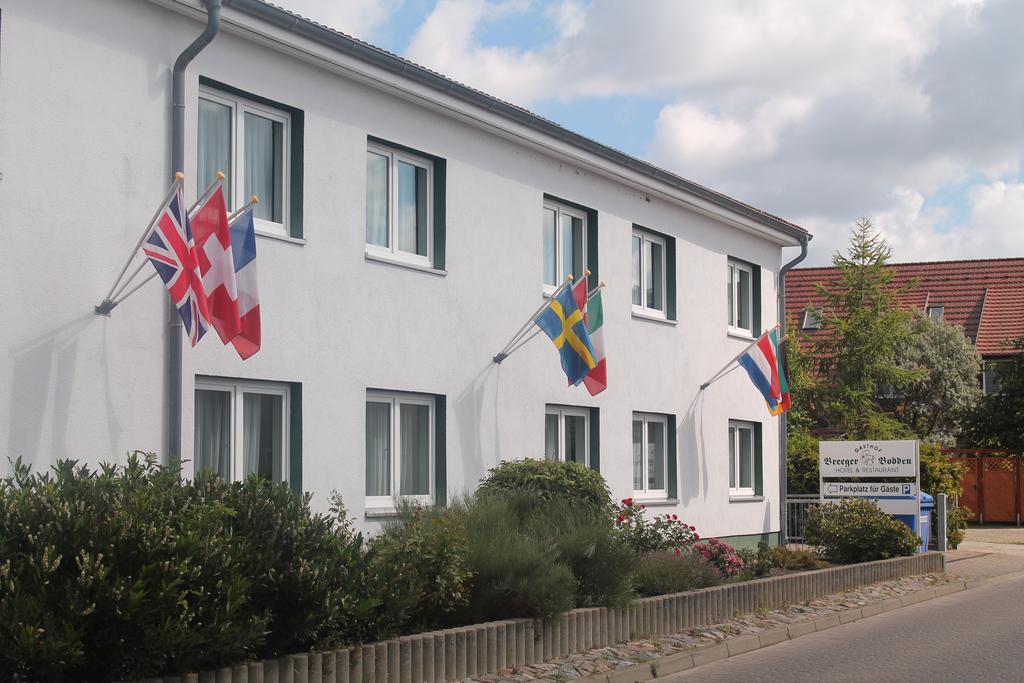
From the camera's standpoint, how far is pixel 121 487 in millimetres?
7562

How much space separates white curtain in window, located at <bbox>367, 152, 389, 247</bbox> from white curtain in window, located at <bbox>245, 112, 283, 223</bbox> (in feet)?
4.32

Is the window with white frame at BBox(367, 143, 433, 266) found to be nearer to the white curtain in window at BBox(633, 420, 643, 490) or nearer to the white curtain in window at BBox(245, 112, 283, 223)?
the white curtain in window at BBox(245, 112, 283, 223)

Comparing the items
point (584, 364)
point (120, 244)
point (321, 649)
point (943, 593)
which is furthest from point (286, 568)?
point (943, 593)

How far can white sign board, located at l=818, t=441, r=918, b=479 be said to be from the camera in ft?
69.0

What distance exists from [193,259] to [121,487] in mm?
3039

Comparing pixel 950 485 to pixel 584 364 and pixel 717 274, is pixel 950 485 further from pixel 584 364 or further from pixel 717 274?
pixel 584 364

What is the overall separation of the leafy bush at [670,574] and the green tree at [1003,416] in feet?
77.4

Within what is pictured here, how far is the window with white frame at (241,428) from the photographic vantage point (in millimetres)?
11922

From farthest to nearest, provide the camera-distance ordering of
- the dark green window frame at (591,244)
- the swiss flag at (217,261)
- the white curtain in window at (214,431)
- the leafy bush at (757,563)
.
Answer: the dark green window frame at (591,244) < the leafy bush at (757,563) < the white curtain in window at (214,431) < the swiss flag at (217,261)

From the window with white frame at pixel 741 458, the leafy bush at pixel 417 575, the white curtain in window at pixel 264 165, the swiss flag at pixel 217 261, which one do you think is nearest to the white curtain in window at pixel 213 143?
the white curtain in window at pixel 264 165

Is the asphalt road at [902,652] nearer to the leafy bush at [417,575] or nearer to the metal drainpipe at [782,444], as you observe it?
the leafy bush at [417,575]

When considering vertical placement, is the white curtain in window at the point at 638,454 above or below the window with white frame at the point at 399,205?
below

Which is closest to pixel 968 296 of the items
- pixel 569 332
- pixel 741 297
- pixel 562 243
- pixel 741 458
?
pixel 741 297

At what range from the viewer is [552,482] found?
46.7 ft
